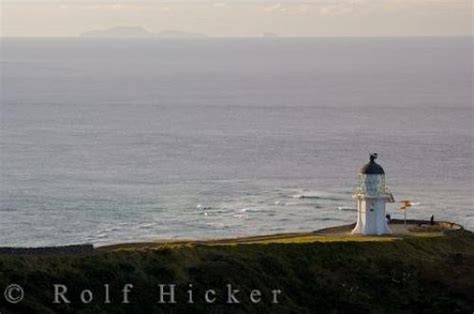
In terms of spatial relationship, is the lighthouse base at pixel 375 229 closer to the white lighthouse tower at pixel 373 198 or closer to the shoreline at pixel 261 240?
the white lighthouse tower at pixel 373 198

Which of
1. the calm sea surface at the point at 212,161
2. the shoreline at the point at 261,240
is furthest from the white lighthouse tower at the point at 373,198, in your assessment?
the calm sea surface at the point at 212,161

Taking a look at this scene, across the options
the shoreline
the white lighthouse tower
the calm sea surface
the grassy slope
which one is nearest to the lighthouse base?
the white lighthouse tower

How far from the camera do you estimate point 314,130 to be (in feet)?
373

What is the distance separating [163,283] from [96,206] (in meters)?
31.5

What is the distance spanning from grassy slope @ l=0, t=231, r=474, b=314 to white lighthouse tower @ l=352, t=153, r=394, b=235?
235cm

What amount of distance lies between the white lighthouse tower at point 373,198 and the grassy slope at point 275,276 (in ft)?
7.71

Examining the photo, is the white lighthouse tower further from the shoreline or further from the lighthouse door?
the shoreline

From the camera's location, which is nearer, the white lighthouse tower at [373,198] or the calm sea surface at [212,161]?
the white lighthouse tower at [373,198]

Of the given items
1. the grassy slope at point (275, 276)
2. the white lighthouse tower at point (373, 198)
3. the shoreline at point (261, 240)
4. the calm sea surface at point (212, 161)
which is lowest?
the grassy slope at point (275, 276)

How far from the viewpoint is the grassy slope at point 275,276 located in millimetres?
38406

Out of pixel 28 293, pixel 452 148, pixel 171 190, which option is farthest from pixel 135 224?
pixel 452 148

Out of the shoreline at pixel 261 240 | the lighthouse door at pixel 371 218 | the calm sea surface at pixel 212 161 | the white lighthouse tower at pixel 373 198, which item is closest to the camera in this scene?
the shoreline at pixel 261 240

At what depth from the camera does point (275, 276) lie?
4128 cm

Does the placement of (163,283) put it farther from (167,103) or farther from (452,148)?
(167,103)
